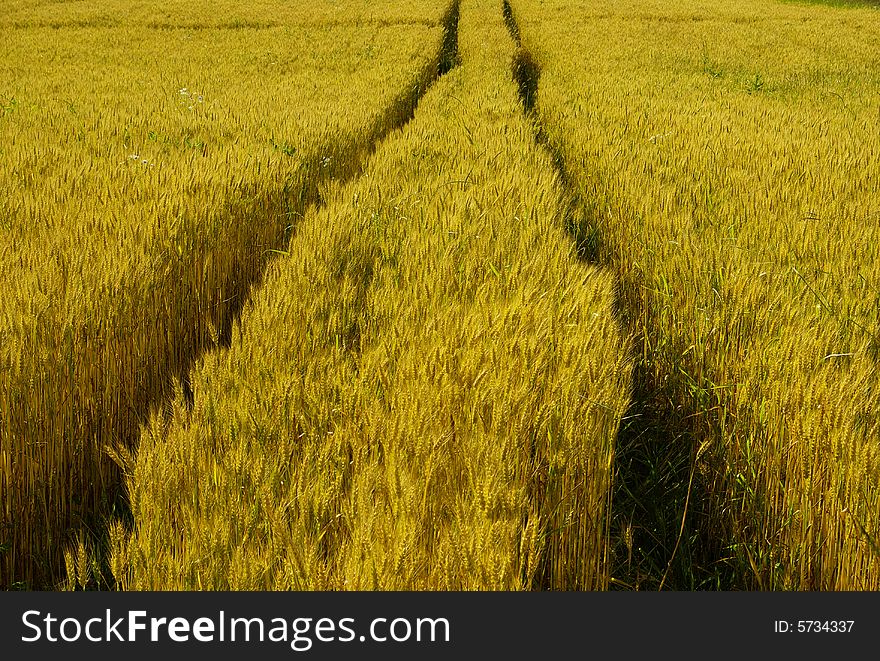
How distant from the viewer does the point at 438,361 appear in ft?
4.78

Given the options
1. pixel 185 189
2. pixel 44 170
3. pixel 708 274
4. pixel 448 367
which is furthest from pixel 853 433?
pixel 44 170

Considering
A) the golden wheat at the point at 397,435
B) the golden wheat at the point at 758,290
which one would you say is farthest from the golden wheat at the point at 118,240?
the golden wheat at the point at 758,290

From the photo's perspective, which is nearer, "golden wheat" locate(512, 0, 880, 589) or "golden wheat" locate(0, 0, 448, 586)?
"golden wheat" locate(512, 0, 880, 589)

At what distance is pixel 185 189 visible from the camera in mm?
2756

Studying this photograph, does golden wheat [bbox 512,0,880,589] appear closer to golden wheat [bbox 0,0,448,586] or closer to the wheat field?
the wheat field

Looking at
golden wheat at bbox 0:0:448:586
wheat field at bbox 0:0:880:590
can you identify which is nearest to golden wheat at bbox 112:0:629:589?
wheat field at bbox 0:0:880:590

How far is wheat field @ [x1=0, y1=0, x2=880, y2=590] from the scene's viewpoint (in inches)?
44.7

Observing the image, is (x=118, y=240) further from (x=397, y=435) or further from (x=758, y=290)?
(x=758, y=290)

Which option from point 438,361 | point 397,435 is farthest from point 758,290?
point 397,435

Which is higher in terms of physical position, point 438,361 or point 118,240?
point 118,240

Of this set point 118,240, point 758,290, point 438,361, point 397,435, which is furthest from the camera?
point 118,240

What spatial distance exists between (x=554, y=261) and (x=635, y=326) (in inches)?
17.3

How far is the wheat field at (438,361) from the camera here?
1.13 meters

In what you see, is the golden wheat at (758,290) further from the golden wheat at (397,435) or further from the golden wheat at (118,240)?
the golden wheat at (118,240)
